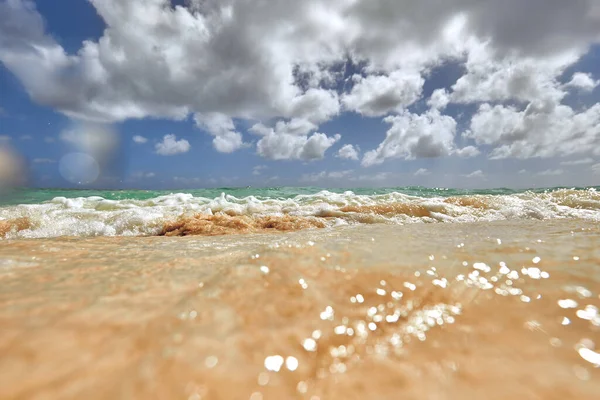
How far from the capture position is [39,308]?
35.0 inches

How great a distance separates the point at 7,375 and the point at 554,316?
52.6 inches

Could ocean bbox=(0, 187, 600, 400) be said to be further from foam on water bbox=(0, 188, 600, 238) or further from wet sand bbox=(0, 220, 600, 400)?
foam on water bbox=(0, 188, 600, 238)

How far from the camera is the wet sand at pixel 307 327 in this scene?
0.67 metres

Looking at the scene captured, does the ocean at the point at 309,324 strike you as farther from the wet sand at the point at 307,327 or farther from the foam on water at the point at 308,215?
the foam on water at the point at 308,215

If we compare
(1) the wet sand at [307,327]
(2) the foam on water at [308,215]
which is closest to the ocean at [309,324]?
(1) the wet sand at [307,327]

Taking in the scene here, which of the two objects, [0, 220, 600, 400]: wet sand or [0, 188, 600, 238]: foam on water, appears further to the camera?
[0, 188, 600, 238]: foam on water

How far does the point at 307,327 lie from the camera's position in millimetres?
865

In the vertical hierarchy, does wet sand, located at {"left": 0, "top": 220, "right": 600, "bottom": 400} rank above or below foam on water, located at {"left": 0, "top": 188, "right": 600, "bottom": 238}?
above

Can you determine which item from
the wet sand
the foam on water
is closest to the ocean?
the wet sand

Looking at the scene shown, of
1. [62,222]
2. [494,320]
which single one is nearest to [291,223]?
[62,222]

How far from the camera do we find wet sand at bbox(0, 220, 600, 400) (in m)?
0.67

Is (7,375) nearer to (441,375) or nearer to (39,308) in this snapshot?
(39,308)

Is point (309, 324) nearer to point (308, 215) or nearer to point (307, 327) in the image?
point (307, 327)

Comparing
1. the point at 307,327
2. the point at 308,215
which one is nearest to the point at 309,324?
the point at 307,327
